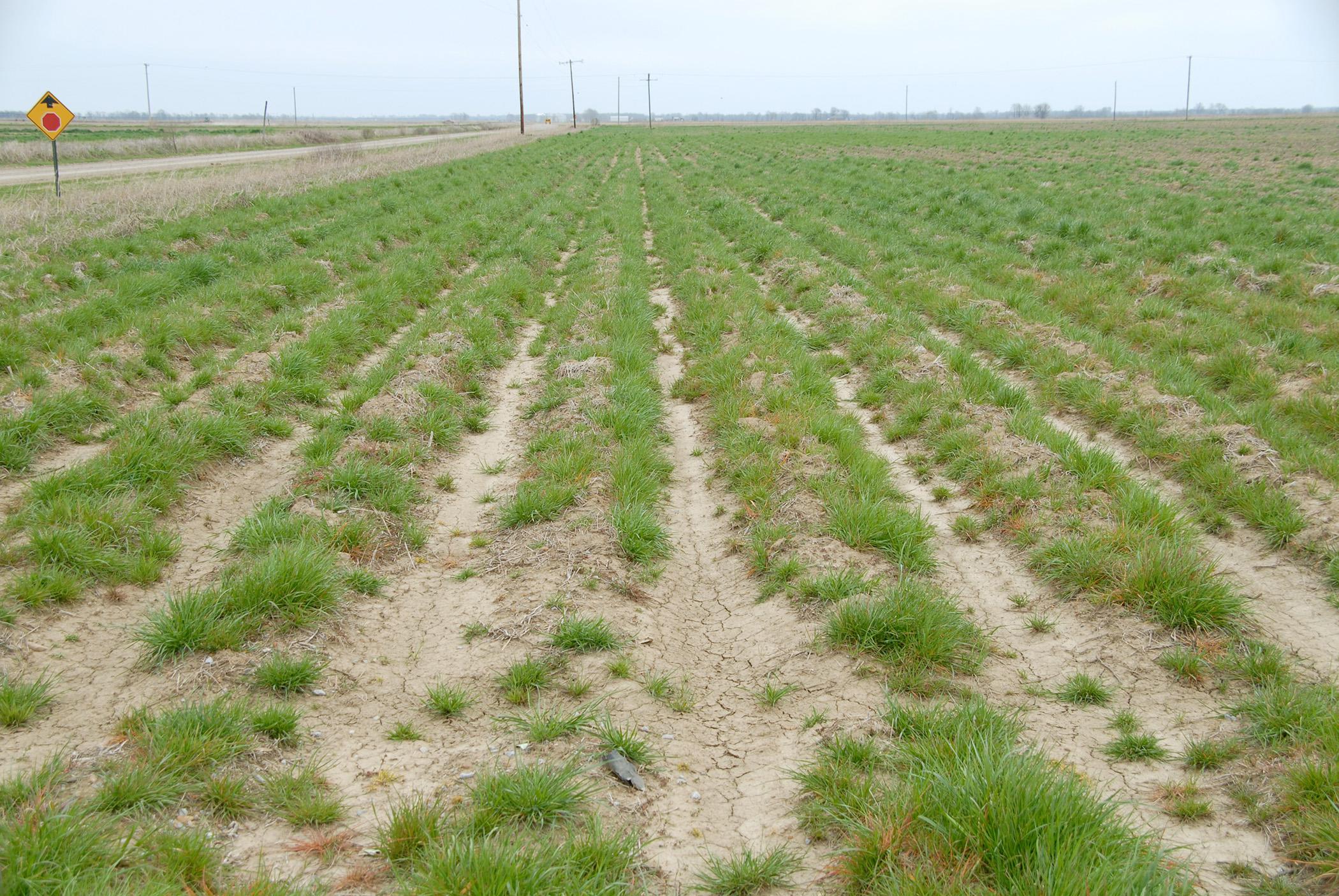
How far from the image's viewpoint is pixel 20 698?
3861mm

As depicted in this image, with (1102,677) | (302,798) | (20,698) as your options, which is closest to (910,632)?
(1102,677)

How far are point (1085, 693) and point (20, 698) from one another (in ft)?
17.6

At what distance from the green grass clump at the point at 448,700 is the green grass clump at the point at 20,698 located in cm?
180

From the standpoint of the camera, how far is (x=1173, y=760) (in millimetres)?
Result: 3703

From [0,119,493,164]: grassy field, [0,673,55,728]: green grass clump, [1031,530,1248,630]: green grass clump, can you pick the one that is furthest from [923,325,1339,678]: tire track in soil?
[0,119,493,164]: grassy field

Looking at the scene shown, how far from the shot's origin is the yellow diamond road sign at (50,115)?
55.1ft

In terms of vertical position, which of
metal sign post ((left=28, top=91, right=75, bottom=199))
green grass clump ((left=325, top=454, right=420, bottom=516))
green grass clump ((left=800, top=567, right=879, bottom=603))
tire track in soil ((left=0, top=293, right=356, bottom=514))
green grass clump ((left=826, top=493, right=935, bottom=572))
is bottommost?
green grass clump ((left=800, top=567, right=879, bottom=603))

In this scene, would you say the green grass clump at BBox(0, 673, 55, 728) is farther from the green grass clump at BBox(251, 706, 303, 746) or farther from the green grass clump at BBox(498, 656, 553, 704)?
the green grass clump at BBox(498, 656, 553, 704)

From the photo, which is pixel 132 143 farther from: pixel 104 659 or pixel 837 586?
pixel 837 586

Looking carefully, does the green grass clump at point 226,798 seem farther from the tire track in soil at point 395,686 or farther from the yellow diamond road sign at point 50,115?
the yellow diamond road sign at point 50,115

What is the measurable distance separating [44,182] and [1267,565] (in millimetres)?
29110

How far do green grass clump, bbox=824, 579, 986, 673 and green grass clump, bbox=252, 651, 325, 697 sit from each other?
2887 millimetres

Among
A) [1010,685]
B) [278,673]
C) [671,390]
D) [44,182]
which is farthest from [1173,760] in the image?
[44,182]

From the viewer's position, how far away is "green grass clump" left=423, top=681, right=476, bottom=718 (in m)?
4.12
